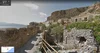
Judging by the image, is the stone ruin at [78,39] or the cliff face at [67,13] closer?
the stone ruin at [78,39]

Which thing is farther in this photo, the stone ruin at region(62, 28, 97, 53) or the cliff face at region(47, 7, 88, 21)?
the cliff face at region(47, 7, 88, 21)

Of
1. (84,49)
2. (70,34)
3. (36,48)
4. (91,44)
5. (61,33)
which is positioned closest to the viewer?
(36,48)

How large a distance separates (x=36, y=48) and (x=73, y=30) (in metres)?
2.47

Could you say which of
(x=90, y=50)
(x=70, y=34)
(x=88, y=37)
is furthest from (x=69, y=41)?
(x=90, y=50)

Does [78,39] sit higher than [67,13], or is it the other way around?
[67,13]

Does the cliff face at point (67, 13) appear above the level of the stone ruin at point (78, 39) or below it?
above

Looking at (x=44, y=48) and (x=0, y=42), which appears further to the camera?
(x=0, y=42)

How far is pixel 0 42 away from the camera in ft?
12.0

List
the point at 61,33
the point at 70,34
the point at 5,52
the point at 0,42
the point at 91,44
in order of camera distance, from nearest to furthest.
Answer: the point at 5,52
the point at 0,42
the point at 91,44
the point at 70,34
the point at 61,33

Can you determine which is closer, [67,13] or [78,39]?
[78,39]

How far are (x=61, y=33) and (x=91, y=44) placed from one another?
1474 mm

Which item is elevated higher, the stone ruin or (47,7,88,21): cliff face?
(47,7,88,21): cliff face

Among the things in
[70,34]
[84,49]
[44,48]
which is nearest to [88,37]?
[70,34]

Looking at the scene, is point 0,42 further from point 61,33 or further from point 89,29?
point 61,33
